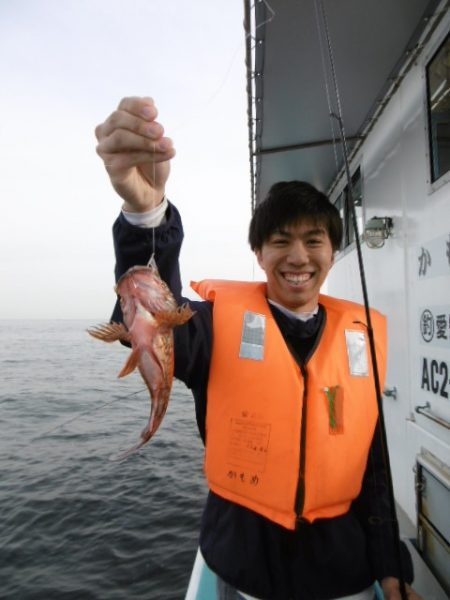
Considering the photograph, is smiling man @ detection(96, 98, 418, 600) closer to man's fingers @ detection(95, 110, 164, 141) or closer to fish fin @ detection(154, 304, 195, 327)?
man's fingers @ detection(95, 110, 164, 141)

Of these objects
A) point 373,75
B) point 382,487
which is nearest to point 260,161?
point 373,75

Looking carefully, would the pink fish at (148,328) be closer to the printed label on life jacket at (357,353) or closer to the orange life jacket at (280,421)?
the orange life jacket at (280,421)

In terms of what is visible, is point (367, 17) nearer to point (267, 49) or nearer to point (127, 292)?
point (267, 49)

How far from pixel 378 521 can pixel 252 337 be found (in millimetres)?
1216

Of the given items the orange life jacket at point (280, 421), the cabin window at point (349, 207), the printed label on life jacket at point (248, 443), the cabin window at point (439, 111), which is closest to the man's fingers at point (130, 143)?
the orange life jacket at point (280, 421)

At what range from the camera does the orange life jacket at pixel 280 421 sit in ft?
7.39

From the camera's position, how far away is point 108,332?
1.68m

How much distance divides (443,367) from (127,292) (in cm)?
263

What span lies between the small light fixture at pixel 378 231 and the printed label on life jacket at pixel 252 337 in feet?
8.11

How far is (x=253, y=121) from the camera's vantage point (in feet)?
15.1

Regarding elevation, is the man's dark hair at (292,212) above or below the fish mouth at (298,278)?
above

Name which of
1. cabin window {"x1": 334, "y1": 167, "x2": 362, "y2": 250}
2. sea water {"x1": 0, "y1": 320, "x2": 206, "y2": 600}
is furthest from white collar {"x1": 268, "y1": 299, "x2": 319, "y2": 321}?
cabin window {"x1": 334, "y1": 167, "x2": 362, "y2": 250}

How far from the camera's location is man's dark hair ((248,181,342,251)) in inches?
99.9

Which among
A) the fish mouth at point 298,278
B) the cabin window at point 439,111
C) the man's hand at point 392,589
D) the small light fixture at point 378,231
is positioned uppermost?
the cabin window at point 439,111
